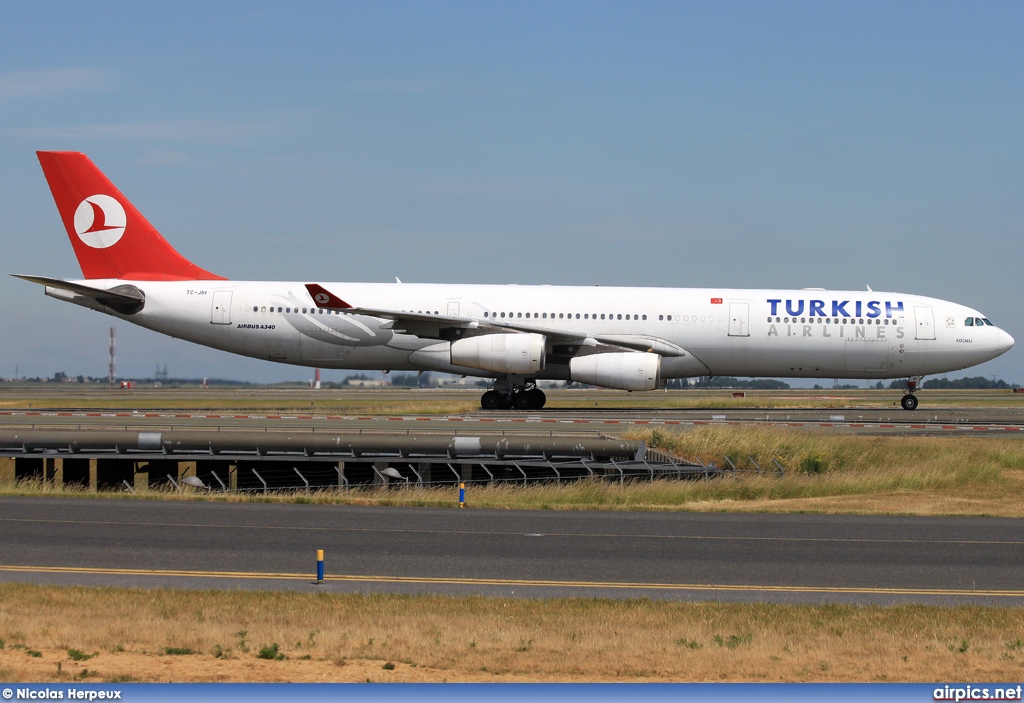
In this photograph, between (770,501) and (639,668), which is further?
(770,501)

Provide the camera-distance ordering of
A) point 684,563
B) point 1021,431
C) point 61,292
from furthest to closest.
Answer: point 61,292, point 1021,431, point 684,563

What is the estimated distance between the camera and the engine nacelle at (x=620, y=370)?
32.8 meters

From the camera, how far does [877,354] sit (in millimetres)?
34875

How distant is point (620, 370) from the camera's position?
108ft

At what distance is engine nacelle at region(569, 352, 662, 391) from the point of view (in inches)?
1289

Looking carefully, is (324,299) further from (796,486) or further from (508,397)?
(796,486)

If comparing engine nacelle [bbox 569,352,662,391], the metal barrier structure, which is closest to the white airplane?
engine nacelle [bbox 569,352,662,391]

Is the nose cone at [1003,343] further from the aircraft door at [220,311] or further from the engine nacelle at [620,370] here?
the aircraft door at [220,311]

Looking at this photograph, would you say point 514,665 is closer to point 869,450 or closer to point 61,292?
point 869,450

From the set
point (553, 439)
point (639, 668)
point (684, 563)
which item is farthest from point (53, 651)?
point (553, 439)

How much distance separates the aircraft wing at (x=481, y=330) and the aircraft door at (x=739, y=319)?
1.78 metres

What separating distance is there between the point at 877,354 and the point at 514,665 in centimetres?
2948

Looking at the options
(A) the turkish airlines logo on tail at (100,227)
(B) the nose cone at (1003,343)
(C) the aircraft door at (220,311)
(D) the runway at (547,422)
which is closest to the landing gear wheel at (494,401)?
Result: (D) the runway at (547,422)

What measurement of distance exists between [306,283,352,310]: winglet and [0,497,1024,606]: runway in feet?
52.7
